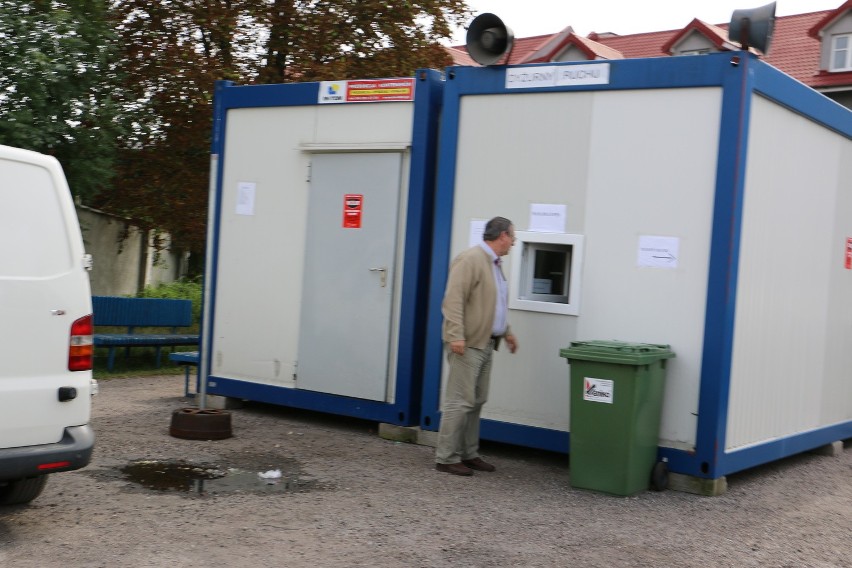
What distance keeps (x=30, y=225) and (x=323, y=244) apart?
14.8 ft

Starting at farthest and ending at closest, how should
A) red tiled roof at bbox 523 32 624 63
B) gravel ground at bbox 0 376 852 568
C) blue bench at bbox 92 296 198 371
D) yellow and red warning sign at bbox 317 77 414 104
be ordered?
red tiled roof at bbox 523 32 624 63
blue bench at bbox 92 296 198 371
yellow and red warning sign at bbox 317 77 414 104
gravel ground at bbox 0 376 852 568

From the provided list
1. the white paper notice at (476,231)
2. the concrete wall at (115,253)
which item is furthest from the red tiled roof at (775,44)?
the white paper notice at (476,231)

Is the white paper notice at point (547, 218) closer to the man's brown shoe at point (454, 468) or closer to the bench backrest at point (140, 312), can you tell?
the man's brown shoe at point (454, 468)

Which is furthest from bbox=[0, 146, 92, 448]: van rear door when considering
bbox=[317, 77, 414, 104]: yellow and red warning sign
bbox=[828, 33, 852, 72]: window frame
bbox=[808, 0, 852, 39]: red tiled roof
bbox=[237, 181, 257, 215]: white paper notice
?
bbox=[808, 0, 852, 39]: red tiled roof

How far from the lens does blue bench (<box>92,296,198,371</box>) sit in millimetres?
12992

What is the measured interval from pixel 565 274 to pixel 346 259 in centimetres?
218

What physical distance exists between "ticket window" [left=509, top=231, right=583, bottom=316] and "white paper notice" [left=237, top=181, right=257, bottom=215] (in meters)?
3.05

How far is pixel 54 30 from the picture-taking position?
44.9 feet

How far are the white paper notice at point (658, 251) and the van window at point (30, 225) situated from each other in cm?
425

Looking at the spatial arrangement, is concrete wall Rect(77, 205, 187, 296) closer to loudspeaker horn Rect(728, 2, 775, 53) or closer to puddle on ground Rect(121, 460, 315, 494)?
puddle on ground Rect(121, 460, 315, 494)

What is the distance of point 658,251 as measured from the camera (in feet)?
25.7

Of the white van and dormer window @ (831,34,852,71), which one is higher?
dormer window @ (831,34,852,71)

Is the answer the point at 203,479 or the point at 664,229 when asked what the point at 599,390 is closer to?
the point at 664,229

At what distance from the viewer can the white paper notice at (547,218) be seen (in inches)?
325
